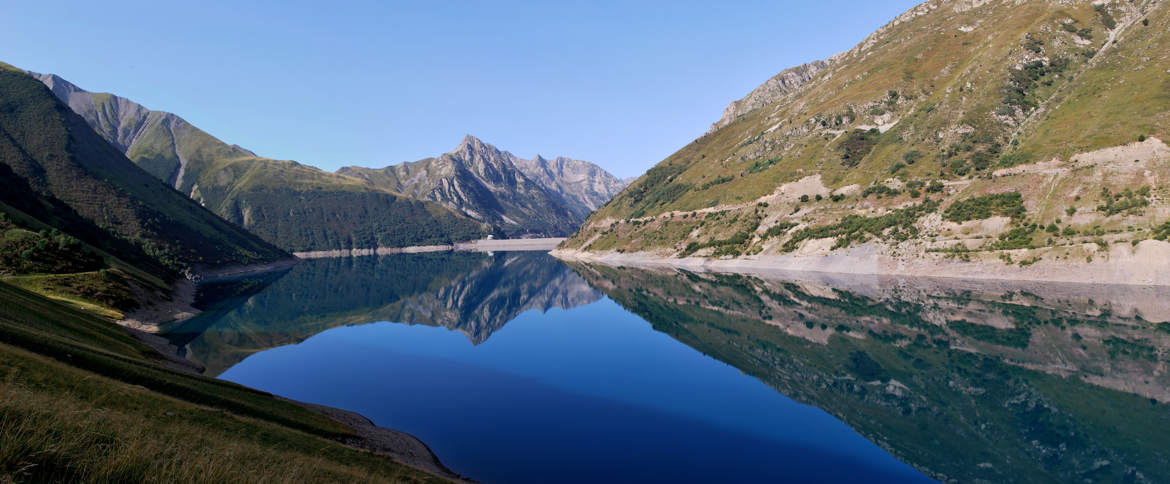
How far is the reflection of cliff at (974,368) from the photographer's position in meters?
28.8

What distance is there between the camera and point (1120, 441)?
95.3ft

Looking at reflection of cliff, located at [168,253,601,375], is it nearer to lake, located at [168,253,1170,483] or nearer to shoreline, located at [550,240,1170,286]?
lake, located at [168,253,1170,483]

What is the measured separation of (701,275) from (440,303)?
232ft

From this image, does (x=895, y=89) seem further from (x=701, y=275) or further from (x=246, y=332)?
(x=246, y=332)

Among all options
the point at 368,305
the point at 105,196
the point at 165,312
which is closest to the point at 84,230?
the point at 165,312

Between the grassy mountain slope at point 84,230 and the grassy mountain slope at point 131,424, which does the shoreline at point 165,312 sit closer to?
the grassy mountain slope at point 84,230

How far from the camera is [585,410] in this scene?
39.7 meters

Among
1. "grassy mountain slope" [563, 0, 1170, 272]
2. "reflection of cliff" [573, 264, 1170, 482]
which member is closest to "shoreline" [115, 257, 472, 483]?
"reflection of cliff" [573, 264, 1170, 482]

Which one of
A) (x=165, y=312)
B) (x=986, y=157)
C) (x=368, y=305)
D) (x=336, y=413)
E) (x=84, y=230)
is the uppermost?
(x=84, y=230)

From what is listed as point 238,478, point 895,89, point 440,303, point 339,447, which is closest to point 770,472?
point 339,447

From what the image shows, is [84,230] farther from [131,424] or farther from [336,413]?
[131,424]

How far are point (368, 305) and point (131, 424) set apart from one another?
108 m

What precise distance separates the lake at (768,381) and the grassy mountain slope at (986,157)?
60.1 ft

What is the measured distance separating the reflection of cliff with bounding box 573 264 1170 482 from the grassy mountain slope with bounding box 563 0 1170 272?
1926 centimetres
